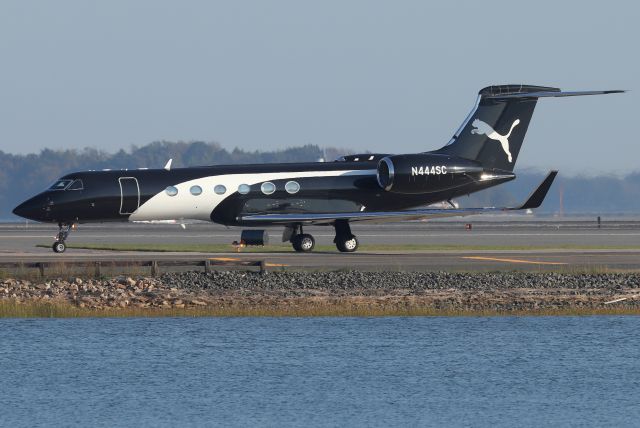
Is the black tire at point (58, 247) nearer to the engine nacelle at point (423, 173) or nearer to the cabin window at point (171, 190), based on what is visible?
the cabin window at point (171, 190)

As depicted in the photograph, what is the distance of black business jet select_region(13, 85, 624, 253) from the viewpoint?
53.8 meters

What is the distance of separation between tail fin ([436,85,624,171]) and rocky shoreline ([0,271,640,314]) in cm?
1598

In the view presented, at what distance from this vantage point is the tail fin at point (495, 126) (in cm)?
5916

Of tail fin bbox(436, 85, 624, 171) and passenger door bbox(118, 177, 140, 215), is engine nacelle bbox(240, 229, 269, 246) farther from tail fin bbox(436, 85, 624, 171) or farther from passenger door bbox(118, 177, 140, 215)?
tail fin bbox(436, 85, 624, 171)

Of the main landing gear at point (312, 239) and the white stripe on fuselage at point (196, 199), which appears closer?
the white stripe on fuselage at point (196, 199)

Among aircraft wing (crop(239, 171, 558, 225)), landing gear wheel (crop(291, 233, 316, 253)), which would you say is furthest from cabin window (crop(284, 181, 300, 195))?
landing gear wheel (crop(291, 233, 316, 253))

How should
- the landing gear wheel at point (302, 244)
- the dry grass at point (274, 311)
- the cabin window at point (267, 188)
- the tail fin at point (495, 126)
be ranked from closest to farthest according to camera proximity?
the dry grass at point (274, 311) < the cabin window at point (267, 188) < the landing gear wheel at point (302, 244) < the tail fin at point (495, 126)

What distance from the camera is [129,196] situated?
53906mm

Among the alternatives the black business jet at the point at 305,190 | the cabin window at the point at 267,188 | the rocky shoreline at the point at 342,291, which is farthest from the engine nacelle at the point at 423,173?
the rocky shoreline at the point at 342,291

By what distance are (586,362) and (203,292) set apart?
14.0m

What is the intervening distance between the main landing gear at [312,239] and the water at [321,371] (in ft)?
61.0

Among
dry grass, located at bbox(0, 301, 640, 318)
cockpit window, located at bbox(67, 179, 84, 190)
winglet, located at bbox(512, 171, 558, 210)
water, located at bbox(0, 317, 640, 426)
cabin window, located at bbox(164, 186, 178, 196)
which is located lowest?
water, located at bbox(0, 317, 640, 426)

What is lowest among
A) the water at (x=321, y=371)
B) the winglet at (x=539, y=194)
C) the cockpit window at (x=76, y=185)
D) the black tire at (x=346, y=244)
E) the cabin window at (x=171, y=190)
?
the water at (x=321, y=371)

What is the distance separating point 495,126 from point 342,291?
21.4 meters
